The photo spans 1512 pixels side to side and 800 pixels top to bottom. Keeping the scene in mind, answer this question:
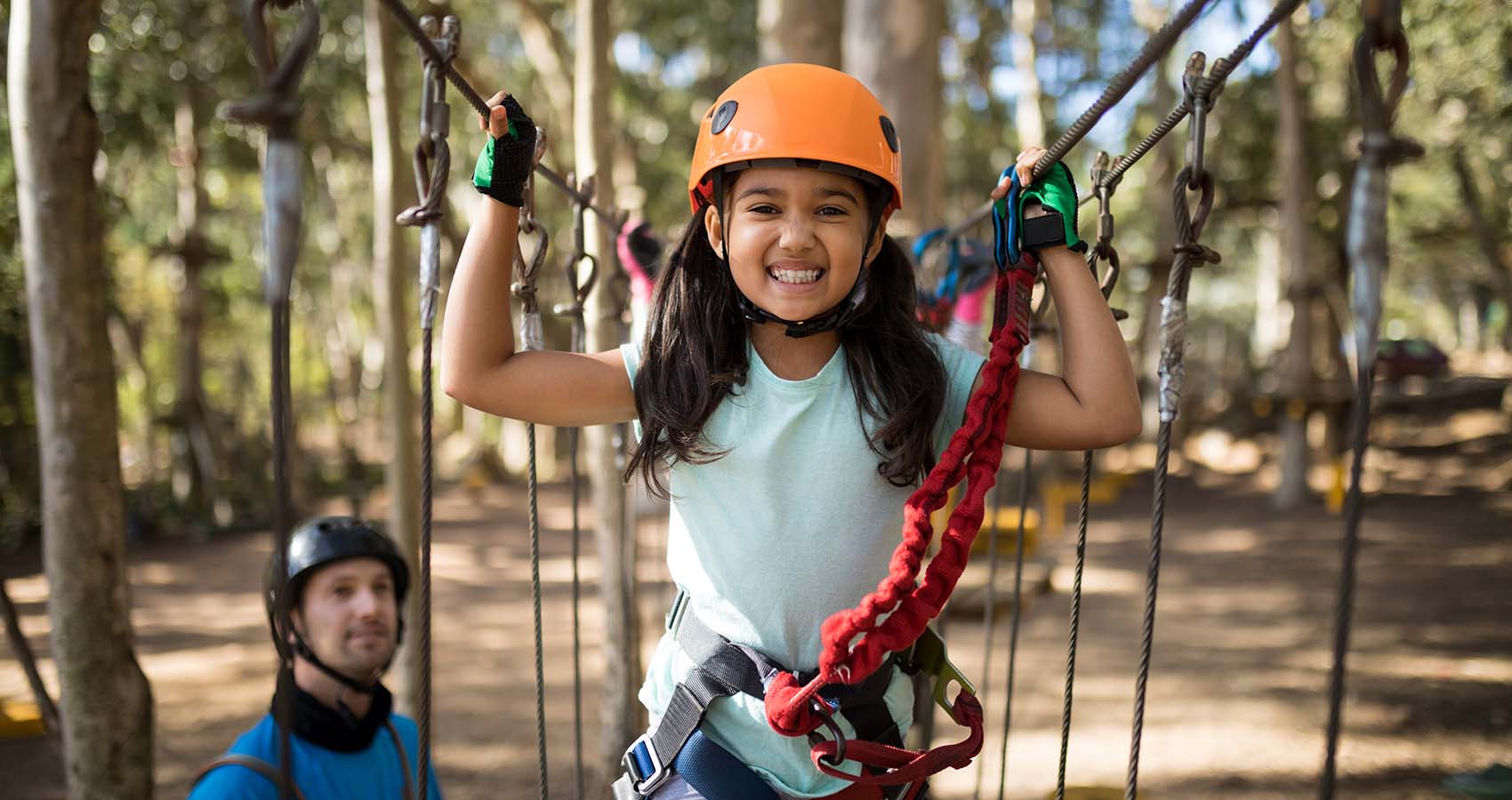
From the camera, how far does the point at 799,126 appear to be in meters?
1.49

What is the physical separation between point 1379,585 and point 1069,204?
8.83 m

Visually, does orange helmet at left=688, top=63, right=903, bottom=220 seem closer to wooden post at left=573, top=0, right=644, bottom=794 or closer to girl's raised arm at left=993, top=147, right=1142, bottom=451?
girl's raised arm at left=993, top=147, right=1142, bottom=451

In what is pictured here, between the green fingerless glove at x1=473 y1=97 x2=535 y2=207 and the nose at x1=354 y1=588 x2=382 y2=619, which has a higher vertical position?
the green fingerless glove at x1=473 y1=97 x2=535 y2=207

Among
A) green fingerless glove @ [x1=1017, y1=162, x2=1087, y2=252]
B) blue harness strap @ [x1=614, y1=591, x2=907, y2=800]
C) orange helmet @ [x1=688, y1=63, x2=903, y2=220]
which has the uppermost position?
orange helmet @ [x1=688, y1=63, x2=903, y2=220]

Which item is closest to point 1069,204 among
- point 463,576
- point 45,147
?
point 45,147

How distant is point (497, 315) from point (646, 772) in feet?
2.23

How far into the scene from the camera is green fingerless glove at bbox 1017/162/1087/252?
147cm

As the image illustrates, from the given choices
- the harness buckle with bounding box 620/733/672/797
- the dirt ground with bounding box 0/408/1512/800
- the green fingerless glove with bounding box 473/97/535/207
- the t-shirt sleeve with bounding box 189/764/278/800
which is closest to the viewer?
the green fingerless glove with bounding box 473/97/535/207

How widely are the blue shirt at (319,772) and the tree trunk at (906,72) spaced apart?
8.60ft

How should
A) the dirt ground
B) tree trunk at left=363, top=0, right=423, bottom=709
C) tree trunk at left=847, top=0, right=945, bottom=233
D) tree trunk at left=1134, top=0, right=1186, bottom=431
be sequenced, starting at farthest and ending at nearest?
tree trunk at left=1134, top=0, right=1186, bottom=431, tree trunk at left=363, top=0, right=423, bottom=709, the dirt ground, tree trunk at left=847, top=0, right=945, bottom=233

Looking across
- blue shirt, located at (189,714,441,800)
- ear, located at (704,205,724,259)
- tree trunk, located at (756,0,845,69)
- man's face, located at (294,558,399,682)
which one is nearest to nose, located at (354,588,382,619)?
man's face, located at (294,558,399,682)

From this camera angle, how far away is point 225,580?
1059cm

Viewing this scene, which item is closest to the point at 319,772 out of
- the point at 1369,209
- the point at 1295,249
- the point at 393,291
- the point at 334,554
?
the point at 334,554

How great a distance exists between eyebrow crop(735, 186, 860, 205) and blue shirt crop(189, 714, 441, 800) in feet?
4.00
